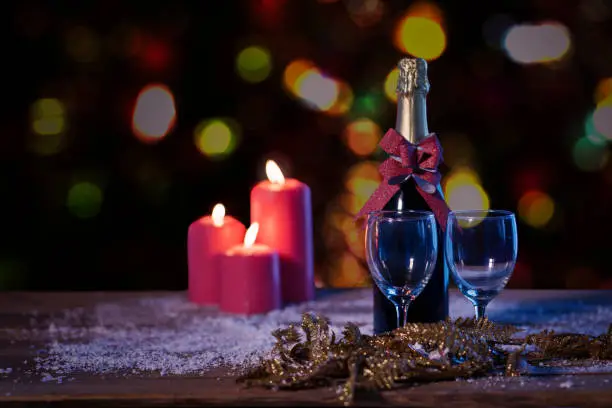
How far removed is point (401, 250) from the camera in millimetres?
764

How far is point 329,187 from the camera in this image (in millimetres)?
1803

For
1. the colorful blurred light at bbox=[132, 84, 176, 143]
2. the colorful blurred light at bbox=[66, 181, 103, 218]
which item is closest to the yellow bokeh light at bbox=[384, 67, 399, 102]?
the colorful blurred light at bbox=[132, 84, 176, 143]

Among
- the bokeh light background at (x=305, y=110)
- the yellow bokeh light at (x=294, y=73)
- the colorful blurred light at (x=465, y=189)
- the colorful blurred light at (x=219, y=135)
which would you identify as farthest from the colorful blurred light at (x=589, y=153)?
the colorful blurred light at (x=219, y=135)

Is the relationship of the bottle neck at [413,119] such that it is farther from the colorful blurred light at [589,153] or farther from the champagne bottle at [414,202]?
the colorful blurred light at [589,153]

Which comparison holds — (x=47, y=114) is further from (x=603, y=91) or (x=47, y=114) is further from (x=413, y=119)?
(x=603, y=91)

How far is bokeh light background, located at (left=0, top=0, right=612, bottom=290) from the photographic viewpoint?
1.74 meters

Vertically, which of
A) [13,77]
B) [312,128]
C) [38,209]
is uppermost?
[13,77]

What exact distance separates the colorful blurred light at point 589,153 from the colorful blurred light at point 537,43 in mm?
194

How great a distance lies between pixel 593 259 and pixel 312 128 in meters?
0.70

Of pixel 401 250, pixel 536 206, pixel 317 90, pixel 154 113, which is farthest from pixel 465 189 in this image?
pixel 401 250

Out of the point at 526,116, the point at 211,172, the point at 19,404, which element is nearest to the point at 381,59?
the point at 526,116

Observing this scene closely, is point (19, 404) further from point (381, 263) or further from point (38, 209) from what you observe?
point (38, 209)

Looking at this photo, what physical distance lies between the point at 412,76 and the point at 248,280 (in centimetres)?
33

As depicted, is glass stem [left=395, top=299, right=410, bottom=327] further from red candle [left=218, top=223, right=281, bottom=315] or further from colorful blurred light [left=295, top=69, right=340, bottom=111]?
colorful blurred light [left=295, top=69, right=340, bottom=111]
